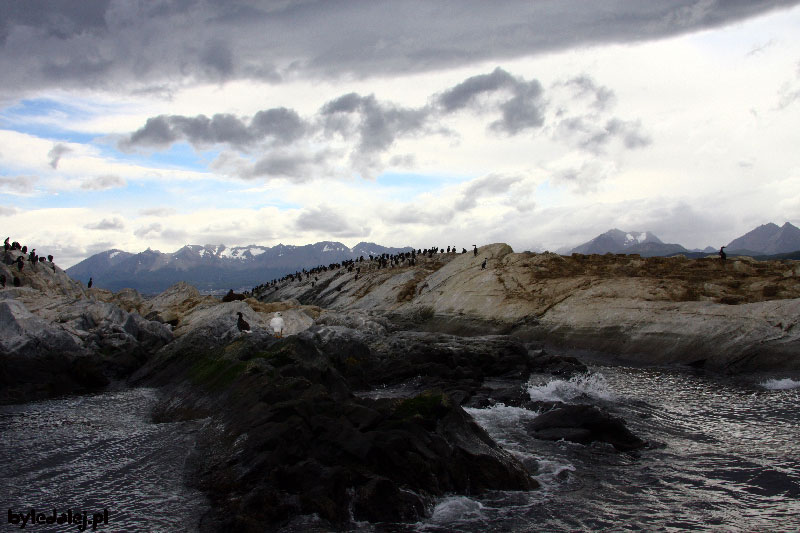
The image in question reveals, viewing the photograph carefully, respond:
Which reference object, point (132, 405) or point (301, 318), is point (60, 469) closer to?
point (132, 405)

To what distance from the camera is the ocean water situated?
12.7 m

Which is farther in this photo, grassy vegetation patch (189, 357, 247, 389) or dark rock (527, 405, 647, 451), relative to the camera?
grassy vegetation patch (189, 357, 247, 389)

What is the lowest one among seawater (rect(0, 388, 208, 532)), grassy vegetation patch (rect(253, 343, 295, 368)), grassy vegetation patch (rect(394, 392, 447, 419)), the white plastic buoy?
seawater (rect(0, 388, 208, 532))

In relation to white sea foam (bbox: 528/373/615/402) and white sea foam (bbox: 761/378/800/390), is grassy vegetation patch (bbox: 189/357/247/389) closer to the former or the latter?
white sea foam (bbox: 528/373/615/402)

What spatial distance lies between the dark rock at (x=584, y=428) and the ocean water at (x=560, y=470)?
20.0 inches

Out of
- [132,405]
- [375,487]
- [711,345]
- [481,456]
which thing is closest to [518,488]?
[481,456]

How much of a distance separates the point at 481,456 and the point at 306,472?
17.1 feet

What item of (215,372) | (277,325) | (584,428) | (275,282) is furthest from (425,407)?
(275,282)

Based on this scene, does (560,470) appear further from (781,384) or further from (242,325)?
(242,325)

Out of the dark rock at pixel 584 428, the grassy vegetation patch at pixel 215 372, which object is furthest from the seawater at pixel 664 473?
the grassy vegetation patch at pixel 215 372

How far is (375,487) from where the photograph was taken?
43.0 feet

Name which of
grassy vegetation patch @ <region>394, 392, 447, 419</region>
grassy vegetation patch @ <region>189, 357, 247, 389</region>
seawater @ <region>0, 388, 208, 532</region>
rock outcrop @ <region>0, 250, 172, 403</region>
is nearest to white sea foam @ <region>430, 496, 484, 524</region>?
grassy vegetation patch @ <region>394, 392, 447, 419</region>

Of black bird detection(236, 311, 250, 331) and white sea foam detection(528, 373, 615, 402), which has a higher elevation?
black bird detection(236, 311, 250, 331)

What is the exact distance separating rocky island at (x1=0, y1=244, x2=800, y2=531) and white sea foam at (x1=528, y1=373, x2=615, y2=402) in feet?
6.81
